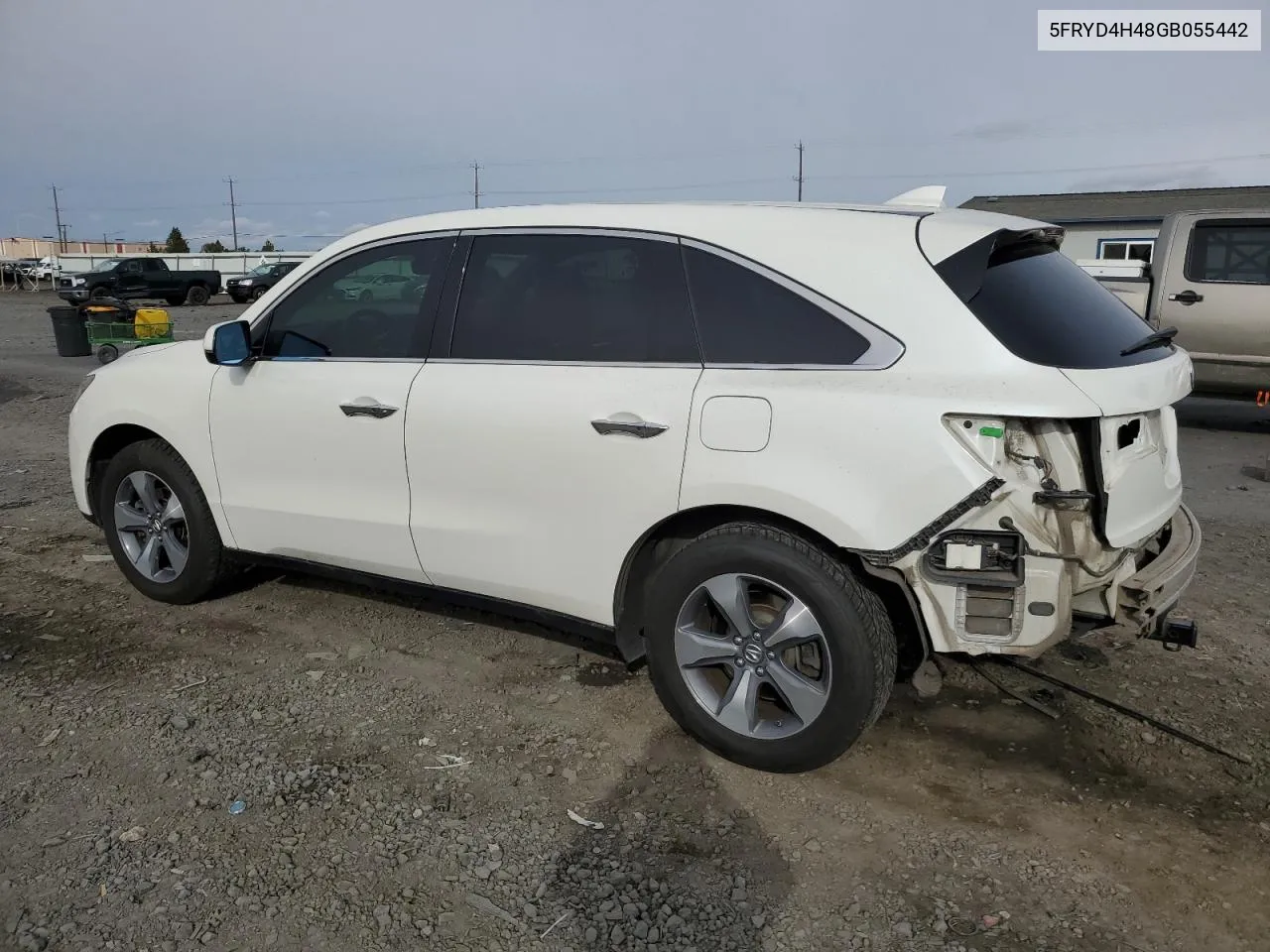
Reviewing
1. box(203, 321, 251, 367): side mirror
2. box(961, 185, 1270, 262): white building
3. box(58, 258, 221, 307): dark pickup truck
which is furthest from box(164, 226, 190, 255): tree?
box(203, 321, 251, 367): side mirror

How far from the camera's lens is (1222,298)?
9375 mm

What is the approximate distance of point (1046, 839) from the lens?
3008mm

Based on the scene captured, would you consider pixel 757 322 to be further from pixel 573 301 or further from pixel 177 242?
pixel 177 242

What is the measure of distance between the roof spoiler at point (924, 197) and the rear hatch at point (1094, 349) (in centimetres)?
43

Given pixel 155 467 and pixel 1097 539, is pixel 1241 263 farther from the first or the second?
pixel 155 467

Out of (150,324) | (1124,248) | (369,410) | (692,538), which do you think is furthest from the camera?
(1124,248)

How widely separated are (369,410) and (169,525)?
154cm

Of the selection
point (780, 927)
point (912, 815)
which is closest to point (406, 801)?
point (780, 927)

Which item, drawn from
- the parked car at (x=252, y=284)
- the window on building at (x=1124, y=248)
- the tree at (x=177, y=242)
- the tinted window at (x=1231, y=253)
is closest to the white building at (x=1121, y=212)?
the window on building at (x=1124, y=248)

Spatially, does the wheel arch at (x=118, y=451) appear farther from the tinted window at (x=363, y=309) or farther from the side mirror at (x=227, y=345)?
the tinted window at (x=363, y=309)

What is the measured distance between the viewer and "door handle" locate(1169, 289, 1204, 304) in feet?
31.1

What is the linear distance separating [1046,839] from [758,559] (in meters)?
1.19

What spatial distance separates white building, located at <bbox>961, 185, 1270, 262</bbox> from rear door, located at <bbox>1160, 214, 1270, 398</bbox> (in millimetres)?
20902

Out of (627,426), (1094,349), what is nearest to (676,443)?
(627,426)
